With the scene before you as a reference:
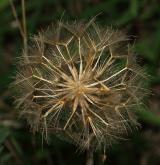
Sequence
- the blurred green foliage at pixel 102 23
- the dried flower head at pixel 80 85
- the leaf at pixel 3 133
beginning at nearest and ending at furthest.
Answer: the dried flower head at pixel 80 85, the leaf at pixel 3 133, the blurred green foliage at pixel 102 23

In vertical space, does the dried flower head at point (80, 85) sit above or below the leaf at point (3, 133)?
above

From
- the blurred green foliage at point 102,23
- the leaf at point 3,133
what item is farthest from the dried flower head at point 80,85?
the blurred green foliage at point 102,23

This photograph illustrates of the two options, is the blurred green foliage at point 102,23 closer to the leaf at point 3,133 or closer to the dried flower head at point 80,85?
the leaf at point 3,133

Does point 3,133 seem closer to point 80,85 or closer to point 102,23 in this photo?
point 80,85

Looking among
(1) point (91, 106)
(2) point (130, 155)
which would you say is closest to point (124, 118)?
(1) point (91, 106)

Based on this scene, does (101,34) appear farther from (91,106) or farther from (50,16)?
(50,16)

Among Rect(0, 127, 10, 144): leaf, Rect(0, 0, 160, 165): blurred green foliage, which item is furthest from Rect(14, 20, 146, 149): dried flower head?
Rect(0, 0, 160, 165): blurred green foliage

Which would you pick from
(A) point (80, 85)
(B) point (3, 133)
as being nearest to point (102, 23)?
(B) point (3, 133)
